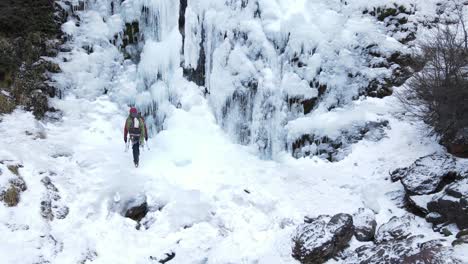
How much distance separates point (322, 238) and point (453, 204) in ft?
7.43

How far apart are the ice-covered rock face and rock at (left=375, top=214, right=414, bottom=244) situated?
2861mm

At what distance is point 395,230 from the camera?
7.86 metres

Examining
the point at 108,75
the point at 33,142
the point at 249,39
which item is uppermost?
the point at 249,39

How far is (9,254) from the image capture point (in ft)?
23.4

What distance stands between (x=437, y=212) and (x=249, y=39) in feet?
21.0

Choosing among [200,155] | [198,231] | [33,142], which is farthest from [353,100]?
[33,142]

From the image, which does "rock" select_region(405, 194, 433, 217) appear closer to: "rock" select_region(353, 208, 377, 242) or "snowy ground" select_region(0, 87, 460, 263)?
"snowy ground" select_region(0, 87, 460, 263)

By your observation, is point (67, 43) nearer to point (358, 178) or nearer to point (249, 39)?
point (249, 39)

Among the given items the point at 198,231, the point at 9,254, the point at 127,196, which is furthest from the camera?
the point at 127,196

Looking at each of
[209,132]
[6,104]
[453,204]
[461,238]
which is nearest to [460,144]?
[453,204]

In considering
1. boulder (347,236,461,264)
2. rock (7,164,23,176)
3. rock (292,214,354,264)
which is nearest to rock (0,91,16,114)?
rock (7,164,23,176)

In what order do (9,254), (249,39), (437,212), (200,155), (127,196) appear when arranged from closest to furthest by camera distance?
1. (9,254)
2. (437,212)
3. (127,196)
4. (200,155)
5. (249,39)

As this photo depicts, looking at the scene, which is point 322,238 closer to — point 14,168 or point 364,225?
point 364,225

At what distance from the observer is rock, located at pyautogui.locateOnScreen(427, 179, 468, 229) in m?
7.42
